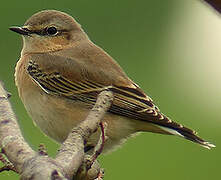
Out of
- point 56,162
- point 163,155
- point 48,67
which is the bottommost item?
point 163,155

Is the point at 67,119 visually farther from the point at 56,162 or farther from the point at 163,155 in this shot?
the point at 56,162

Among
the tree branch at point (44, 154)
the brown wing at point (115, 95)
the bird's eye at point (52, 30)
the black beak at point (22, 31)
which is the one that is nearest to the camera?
the tree branch at point (44, 154)

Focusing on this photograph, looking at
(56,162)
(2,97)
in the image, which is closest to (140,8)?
(2,97)

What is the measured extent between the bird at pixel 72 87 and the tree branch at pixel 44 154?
1324 mm

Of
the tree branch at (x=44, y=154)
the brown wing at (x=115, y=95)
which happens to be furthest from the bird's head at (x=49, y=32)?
the tree branch at (x=44, y=154)

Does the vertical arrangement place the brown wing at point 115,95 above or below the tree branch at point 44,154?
below

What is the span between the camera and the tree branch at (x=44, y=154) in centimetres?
166

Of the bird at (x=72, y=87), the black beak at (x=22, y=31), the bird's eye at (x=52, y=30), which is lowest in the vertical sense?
the bird at (x=72, y=87)

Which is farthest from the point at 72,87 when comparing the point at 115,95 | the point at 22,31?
the point at 22,31

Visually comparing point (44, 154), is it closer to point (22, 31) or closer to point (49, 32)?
point (22, 31)

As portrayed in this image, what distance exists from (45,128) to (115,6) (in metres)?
3.85

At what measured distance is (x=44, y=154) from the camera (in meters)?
1.85

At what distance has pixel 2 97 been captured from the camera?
9.14ft

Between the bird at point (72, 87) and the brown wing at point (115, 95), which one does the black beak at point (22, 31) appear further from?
the brown wing at point (115, 95)
